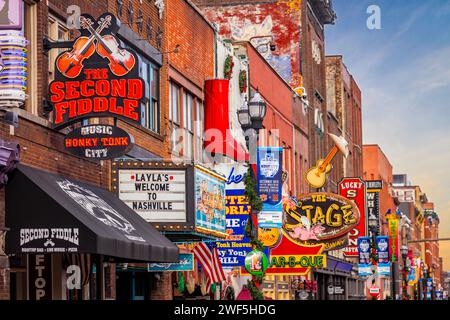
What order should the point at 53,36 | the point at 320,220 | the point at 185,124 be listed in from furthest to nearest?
the point at 320,220
the point at 185,124
the point at 53,36

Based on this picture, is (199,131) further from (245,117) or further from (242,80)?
(245,117)

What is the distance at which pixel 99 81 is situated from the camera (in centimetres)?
2066

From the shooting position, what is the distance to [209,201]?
1062 inches

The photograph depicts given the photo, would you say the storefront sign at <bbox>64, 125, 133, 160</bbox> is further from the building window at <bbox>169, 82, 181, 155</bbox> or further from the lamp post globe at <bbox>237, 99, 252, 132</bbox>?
the building window at <bbox>169, 82, 181, 155</bbox>

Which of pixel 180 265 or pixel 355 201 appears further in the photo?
pixel 355 201

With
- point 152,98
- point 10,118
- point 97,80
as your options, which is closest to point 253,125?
point 152,98

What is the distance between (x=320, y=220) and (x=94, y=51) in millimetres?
24309

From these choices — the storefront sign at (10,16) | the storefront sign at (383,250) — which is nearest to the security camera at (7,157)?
the storefront sign at (10,16)

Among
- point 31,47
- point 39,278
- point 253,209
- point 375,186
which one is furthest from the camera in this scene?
point 375,186

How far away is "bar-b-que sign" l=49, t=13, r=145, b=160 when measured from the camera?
811 inches

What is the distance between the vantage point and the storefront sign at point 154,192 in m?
25.1

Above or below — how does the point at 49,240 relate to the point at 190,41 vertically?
below

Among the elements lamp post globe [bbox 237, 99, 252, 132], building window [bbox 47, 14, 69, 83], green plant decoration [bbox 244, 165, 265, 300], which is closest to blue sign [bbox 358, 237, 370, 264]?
green plant decoration [bbox 244, 165, 265, 300]
